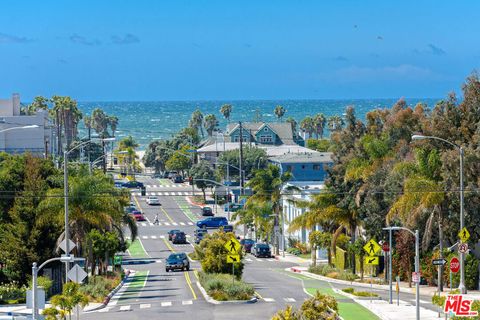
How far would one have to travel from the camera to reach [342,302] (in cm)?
5091

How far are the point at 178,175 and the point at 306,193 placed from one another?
2725 inches

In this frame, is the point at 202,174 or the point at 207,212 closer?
the point at 207,212

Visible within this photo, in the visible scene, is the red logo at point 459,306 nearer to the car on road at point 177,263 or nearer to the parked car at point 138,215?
the car on road at point 177,263

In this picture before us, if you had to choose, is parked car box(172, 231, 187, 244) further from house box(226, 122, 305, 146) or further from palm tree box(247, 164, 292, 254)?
house box(226, 122, 305, 146)

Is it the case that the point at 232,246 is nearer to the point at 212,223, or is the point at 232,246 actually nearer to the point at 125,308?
the point at 125,308

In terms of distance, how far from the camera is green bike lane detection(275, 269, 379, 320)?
45.6m

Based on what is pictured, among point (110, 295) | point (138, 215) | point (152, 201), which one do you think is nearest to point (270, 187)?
point (138, 215)

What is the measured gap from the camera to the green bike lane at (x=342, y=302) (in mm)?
45562

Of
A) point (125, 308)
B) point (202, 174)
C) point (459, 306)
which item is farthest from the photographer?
point (202, 174)

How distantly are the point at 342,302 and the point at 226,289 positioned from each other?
17.9 feet

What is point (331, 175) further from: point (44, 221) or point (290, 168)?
point (290, 168)

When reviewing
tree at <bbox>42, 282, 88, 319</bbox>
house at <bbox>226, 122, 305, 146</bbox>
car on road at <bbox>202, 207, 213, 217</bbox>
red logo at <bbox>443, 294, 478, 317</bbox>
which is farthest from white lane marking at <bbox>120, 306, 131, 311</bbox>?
house at <bbox>226, 122, 305, 146</bbox>

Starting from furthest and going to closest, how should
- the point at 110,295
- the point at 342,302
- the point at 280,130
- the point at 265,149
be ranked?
the point at 280,130
the point at 265,149
the point at 110,295
the point at 342,302

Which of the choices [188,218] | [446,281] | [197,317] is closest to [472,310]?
[197,317]
